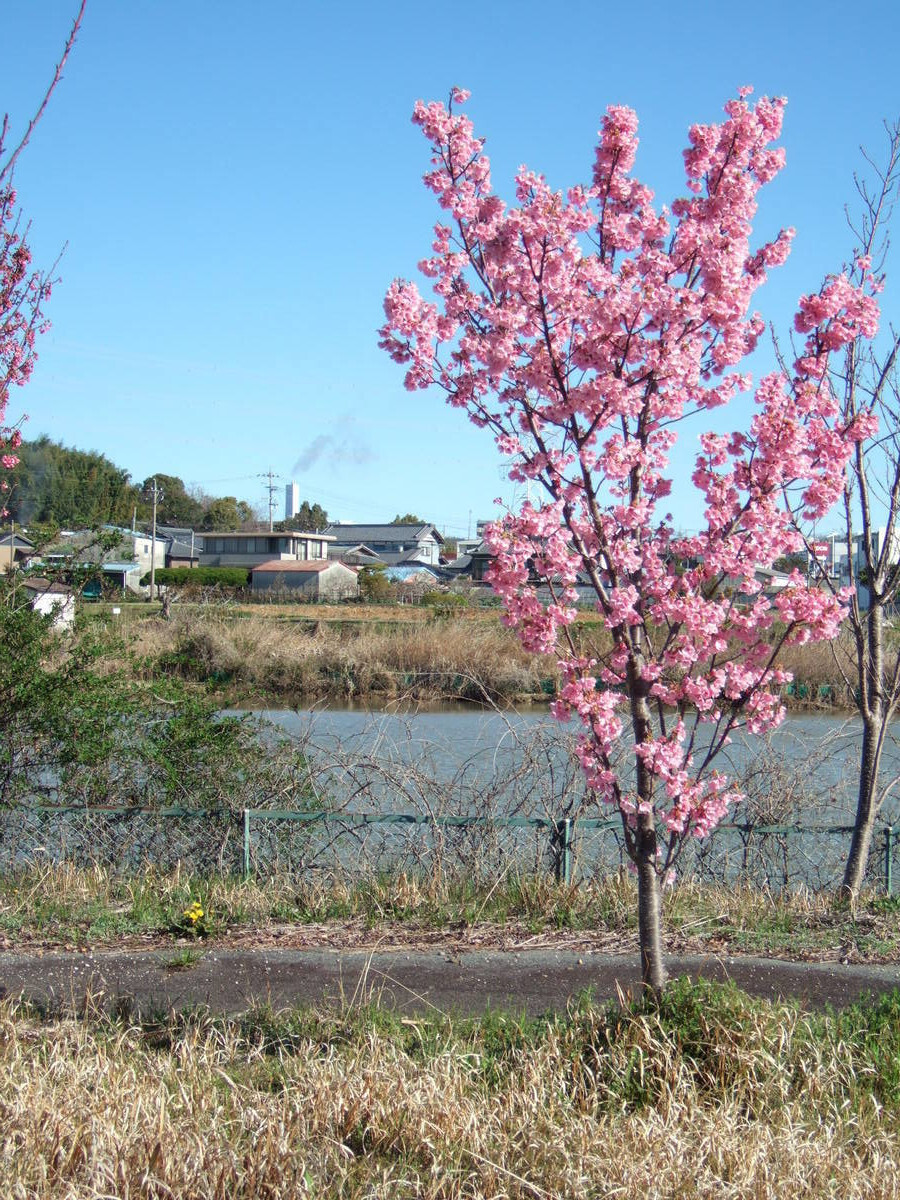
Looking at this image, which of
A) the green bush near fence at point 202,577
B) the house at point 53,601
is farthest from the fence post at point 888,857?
the green bush near fence at point 202,577

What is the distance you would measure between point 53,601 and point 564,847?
5.17 m

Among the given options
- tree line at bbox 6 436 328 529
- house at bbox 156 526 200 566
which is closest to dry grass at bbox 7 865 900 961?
tree line at bbox 6 436 328 529

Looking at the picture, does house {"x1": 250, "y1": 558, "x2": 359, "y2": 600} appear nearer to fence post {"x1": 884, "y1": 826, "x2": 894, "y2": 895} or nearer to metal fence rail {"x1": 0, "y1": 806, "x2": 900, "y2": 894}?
metal fence rail {"x1": 0, "y1": 806, "x2": 900, "y2": 894}

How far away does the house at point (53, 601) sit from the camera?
990cm

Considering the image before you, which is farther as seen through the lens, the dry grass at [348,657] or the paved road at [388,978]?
the dry grass at [348,657]

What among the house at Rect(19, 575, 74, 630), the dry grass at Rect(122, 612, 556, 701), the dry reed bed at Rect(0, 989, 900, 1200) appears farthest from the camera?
the dry grass at Rect(122, 612, 556, 701)

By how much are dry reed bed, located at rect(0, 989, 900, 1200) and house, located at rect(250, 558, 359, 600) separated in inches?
2276

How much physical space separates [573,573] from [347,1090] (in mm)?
2180

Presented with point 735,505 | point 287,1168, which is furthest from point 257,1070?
point 735,505

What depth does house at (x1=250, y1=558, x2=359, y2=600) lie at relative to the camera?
6450 centimetres

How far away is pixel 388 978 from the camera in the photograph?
607 cm

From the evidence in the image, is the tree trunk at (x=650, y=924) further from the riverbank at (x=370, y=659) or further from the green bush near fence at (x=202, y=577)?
the green bush near fence at (x=202, y=577)

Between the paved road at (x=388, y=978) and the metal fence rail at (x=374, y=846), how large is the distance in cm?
140

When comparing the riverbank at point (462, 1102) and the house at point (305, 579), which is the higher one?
the house at point (305, 579)
